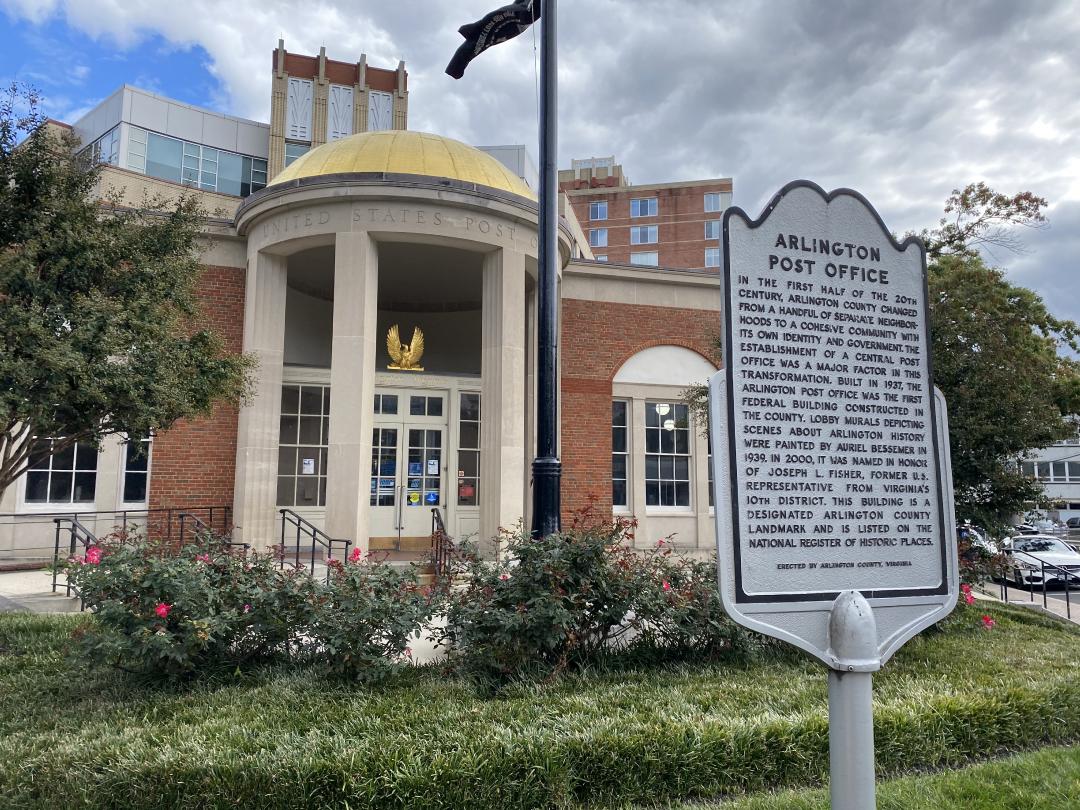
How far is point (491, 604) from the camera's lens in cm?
575

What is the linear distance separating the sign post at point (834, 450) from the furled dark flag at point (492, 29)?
21.9 feet

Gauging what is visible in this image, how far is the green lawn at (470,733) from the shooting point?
3.77 m

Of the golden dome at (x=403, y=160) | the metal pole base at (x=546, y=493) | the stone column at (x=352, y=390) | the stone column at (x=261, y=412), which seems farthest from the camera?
the golden dome at (x=403, y=160)

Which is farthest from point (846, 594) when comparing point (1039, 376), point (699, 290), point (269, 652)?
point (699, 290)

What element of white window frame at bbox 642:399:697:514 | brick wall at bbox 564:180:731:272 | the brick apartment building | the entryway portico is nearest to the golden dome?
the entryway portico

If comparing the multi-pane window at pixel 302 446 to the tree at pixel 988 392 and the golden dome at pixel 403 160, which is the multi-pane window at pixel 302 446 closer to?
the golden dome at pixel 403 160

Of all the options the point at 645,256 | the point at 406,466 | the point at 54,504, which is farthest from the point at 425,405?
the point at 645,256

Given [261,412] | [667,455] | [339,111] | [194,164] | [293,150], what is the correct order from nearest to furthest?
[261,412] → [667,455] → [194,164] → [293,150] → [339,111]

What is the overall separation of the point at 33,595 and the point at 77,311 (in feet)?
16.1

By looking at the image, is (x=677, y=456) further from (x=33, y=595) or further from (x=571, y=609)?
(x=33, y=595)

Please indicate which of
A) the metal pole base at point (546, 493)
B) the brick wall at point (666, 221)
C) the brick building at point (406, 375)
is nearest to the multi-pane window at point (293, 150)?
the brick building at point (406, 375)

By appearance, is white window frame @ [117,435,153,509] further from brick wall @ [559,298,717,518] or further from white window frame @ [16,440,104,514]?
brick wall @ [559,298,717,518]

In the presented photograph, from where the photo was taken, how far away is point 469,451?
1552 centimetres

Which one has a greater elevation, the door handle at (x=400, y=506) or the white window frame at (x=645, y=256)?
the white window frame at (x=645, y=256)
